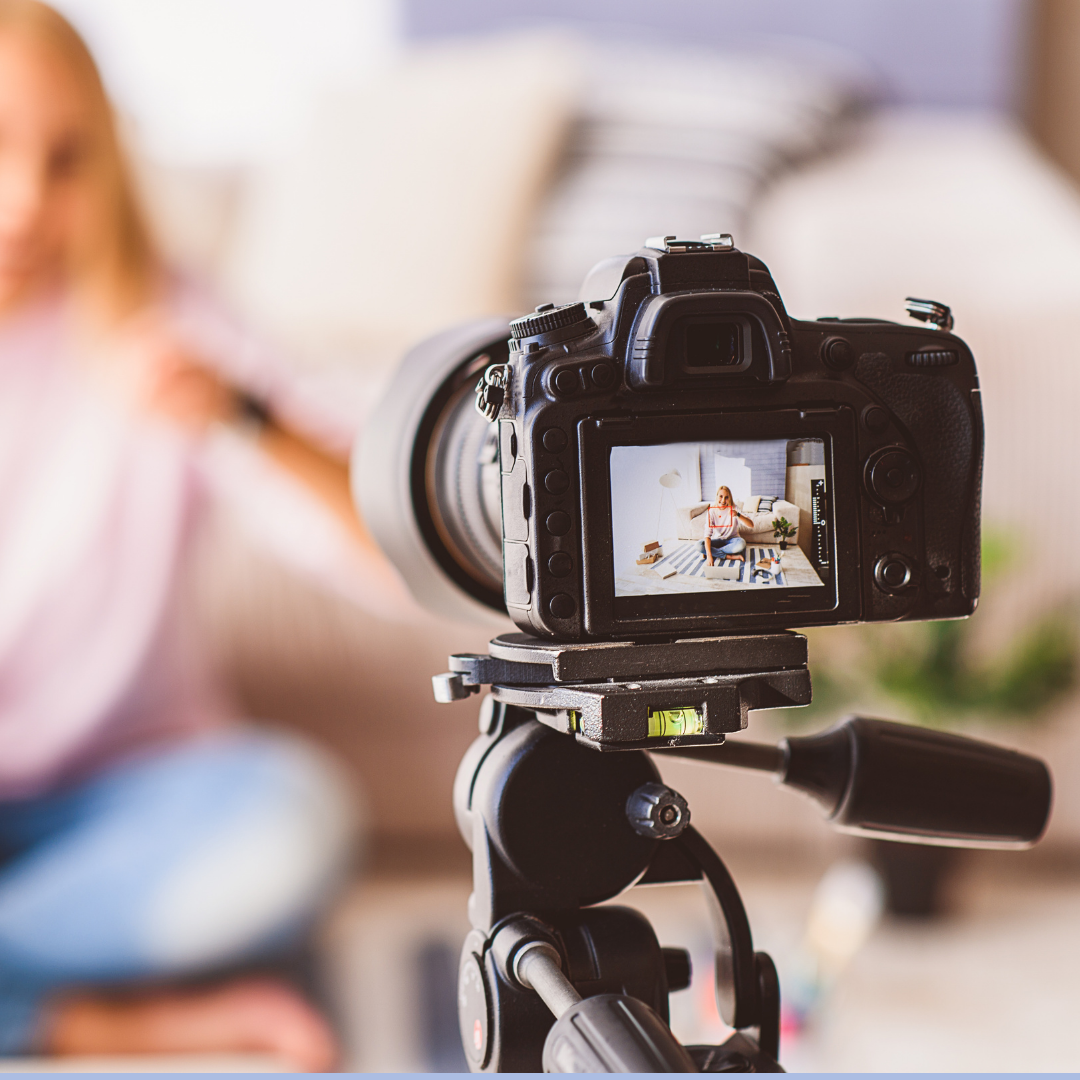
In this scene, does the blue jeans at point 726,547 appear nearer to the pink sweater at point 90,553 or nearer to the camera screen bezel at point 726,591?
the camera screen bezel at point 726,591

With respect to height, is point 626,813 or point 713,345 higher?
point 713,345

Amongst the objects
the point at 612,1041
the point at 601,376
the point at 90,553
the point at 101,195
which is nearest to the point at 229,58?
the point at 101,195

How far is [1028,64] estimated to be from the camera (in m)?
2.31

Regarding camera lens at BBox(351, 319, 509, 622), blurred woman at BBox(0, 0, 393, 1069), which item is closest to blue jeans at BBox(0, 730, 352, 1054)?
blurred woman at BBox(0, 0, 393, 1069)

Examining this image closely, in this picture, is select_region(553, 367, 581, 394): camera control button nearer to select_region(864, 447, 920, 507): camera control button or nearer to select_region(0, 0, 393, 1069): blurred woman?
select_region(864, 447, 920, 507): camera control button

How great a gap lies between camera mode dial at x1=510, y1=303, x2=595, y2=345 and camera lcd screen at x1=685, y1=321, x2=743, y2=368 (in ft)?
0.11

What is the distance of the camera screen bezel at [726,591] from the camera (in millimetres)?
385

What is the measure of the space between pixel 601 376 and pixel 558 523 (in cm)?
5

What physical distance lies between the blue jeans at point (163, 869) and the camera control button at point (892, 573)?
0.90 metres

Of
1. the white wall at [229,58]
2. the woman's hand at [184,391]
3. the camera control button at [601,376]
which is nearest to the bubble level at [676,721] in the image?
the camera control button at [601,376]

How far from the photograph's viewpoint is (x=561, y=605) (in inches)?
15.3

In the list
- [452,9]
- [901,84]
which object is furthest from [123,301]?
[901,84]

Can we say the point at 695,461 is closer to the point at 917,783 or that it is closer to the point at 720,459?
the point at 720,459

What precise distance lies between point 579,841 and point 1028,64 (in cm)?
231
